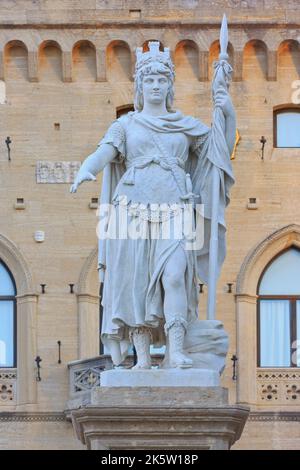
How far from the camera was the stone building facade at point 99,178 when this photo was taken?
3438 centimetres

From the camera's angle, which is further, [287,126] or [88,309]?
[287,126]

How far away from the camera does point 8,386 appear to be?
3450 cm

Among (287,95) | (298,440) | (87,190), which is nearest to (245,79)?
(287,95)

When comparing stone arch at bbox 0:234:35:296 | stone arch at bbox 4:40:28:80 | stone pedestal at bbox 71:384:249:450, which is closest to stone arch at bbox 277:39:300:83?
stone arch at bbox 4:40:28:80

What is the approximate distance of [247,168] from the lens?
115ft

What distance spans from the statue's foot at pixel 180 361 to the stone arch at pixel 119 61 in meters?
20.5

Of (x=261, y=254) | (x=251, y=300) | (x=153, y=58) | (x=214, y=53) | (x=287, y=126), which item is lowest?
(x=153, y=58)

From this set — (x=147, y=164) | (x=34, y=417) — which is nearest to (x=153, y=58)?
(x=147, y=164)

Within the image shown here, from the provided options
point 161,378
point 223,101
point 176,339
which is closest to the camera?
point 161,378

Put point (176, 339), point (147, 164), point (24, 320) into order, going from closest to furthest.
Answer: point (176, 339), point (147, 164), point (24, 320)

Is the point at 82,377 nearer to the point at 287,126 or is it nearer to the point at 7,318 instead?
the point at 7,318

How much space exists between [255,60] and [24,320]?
5682mm

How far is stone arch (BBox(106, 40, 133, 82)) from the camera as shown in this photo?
35.5 metres

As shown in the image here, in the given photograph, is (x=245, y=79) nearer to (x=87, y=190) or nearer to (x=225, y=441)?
(x=87, y=190)
